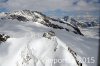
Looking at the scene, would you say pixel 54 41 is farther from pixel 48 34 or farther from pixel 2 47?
pixel 2 47

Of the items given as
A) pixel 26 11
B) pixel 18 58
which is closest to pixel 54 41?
pixel 18 58

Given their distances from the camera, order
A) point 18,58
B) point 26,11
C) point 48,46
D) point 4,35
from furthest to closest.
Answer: point 26,11 → point 4,35 → point 48,46 → point 18,58

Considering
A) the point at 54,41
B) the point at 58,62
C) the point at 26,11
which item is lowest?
the point at 26,11

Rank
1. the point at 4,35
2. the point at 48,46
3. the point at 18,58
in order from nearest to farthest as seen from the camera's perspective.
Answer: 1. the point at 18,58
2. the point at 48,46
3. the point at 4,35

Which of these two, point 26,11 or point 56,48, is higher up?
point 56,48

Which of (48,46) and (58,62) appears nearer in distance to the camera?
(58,62)

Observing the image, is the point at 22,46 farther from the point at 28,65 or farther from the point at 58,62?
the point at 58,62

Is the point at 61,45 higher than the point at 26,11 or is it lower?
higher

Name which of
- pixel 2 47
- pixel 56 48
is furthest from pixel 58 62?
pixel 2 47

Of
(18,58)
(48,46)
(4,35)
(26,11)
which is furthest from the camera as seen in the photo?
(26,11)
